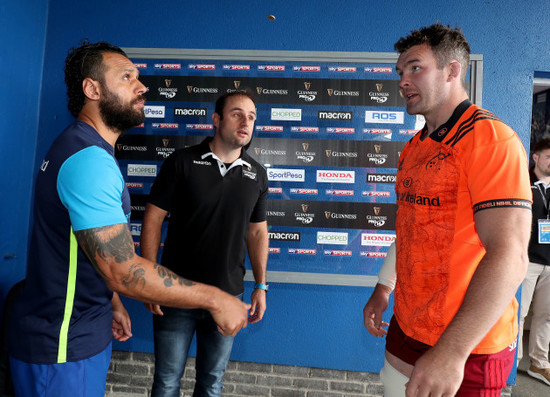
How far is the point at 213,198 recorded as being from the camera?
1844 mm

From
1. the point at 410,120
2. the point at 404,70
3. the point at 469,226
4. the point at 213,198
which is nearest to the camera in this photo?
the point at 469,226

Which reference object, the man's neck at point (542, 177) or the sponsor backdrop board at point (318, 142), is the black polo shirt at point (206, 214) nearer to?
the sponsor backdrop board at point (318, 142)

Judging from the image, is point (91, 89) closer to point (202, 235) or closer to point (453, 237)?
point (202, 235)

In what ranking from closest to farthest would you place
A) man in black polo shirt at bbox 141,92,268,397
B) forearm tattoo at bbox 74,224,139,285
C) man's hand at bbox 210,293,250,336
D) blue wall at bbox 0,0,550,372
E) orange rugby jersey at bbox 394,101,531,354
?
orange rugby jersey at bbox 394,101,531,354 → forearm tattoo at bbox 74,224,139,285 → man's hand at bbox 210,293,250,336 → man in black polo shirt at bbox 141,92,268,397 → blue wall at bbox 0,0,550,372

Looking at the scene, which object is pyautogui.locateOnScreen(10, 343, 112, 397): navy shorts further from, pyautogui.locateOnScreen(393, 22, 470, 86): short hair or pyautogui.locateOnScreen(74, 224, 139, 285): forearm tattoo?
pyautogui.locateOnScreen(393, 22, 470, 86): short hair

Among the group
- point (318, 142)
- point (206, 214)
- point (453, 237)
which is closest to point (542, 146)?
point (318, 142)

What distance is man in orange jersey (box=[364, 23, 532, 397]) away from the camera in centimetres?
82

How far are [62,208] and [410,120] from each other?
→ 2.21m

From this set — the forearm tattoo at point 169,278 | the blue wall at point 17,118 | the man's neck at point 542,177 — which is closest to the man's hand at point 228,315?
the forearm tattoo at point 169,278

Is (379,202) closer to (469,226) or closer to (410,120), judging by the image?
(410,120)

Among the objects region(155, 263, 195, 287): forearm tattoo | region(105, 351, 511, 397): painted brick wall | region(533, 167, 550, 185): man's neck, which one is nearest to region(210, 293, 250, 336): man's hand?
region(155, 263, 195, 287): forearm tattoo

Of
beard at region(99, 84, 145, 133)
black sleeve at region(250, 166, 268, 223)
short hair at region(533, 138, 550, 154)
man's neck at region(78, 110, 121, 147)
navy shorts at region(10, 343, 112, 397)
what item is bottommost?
navy shorts at region(10, 343, 112, 397)

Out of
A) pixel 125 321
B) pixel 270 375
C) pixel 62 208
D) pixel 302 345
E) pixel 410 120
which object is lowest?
pixel 270 375

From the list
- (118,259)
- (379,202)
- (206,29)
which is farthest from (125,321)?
(206,29)
